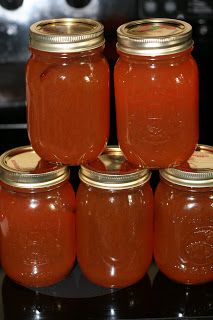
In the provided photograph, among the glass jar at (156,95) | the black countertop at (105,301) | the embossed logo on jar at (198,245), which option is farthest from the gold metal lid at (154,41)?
the black countertop at (105,301)

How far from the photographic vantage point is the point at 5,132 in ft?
4.82

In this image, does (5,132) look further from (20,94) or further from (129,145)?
(129,145)

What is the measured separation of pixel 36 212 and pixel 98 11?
49 cm

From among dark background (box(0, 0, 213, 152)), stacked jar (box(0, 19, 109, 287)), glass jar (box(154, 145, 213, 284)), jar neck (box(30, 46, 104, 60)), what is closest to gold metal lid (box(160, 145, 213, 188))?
glass jar (box(154, 145, 213, 284))

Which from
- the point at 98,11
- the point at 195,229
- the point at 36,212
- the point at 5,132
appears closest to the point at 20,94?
the point at 5,132

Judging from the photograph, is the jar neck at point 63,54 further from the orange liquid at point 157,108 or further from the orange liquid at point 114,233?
the orange liquid at point 114,233

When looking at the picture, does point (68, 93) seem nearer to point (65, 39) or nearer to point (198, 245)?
point (65, 39)

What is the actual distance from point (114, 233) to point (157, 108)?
A: 22 cm

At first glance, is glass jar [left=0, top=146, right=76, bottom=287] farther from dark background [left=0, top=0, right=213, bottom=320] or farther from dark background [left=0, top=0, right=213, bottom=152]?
dark background [left=0, top=0, right=213, bottom=152]

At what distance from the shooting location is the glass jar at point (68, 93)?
3.26 ft

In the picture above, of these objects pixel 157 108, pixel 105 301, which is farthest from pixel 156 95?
pixel 105 301

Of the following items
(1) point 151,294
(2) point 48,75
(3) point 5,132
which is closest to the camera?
(2) point 48,75

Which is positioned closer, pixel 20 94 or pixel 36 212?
pixel 36 212

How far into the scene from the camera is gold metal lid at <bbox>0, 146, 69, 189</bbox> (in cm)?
106
